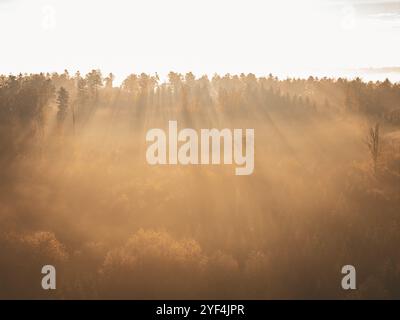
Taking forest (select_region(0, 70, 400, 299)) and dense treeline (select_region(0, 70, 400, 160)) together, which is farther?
dense treeline (select_region(0, 70, 400, 160))

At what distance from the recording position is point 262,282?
46.8 meters

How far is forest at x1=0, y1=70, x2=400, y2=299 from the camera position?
148ft

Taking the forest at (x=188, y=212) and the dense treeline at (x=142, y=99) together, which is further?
the dense treeline at (x=142, y=99)

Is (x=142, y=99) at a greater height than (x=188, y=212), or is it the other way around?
(x=142, y=99)

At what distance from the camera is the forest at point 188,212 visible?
4509 centimetres

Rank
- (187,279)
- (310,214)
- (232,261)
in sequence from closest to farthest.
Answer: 1. (187,279)
2. (232,261)
3. (310,214)

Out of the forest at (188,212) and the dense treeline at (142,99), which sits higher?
the dense treeline at (142,99)

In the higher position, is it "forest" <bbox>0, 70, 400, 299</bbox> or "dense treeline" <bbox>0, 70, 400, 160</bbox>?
"dense treeline" <bbox>0, 70, 400, 160</bbox>

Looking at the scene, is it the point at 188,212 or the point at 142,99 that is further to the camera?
the point at 142,99

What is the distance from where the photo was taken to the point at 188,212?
6581 cm
